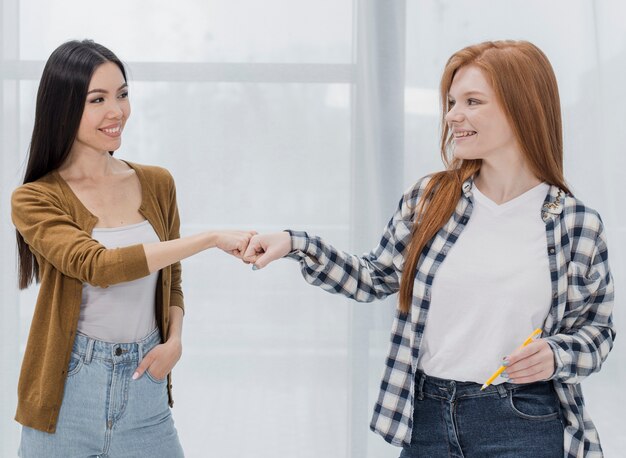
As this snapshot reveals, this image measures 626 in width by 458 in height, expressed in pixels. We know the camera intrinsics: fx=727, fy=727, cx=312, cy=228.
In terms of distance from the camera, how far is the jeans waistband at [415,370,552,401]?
141 centimetres

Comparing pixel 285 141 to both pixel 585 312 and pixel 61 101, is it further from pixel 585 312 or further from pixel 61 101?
pixel 585 312

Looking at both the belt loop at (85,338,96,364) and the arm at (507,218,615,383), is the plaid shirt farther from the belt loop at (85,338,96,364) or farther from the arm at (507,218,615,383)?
the belt loop at (85,338,96,364)

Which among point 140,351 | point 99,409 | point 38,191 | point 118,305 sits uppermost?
point 38,191

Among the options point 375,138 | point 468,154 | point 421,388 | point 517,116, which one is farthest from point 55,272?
point 375,138

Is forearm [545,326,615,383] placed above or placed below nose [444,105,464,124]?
below

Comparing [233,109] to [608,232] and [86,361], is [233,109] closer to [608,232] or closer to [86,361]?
[86,361]

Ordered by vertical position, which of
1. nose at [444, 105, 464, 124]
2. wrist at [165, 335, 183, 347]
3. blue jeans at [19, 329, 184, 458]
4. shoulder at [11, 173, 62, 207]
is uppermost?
nose at [444, 105, 464, 124]

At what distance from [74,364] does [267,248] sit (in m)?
0.49

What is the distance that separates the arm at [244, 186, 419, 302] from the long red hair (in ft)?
0.14

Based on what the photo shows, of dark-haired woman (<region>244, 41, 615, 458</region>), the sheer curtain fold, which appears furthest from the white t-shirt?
the sheer curtain fold

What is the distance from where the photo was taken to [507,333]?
1.42 m

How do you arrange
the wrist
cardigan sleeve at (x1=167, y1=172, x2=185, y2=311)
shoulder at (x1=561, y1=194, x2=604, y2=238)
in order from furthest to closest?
cardigan sleeve at (x1=167, y1=172, x2=185, y2=311) → the wrist → shoulder at (x1=561, y1=194, x2=604, y2=238)

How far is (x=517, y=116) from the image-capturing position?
1484 millimetres

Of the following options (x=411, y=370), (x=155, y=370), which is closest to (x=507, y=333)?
(x=411, y=370)
